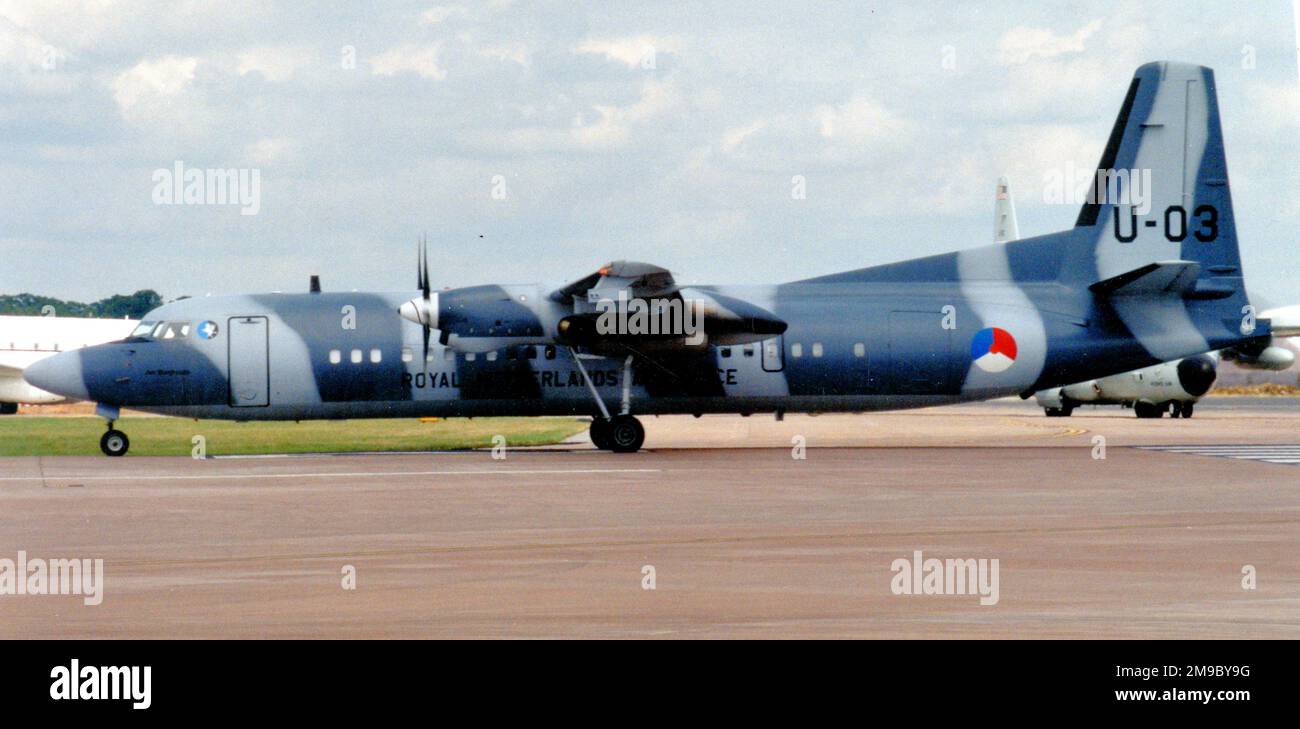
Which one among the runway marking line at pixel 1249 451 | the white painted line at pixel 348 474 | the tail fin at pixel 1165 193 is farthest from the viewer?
the tail fin at pixel 1165 193

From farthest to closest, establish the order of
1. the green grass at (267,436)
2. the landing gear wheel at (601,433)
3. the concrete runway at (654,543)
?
the green grass at (267,436)
the landing gear wheel at (601,433)
the concrete runway at (654,543)

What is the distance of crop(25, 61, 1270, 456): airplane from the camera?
96.9 feet

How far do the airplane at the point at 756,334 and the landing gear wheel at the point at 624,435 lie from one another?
0.05 m

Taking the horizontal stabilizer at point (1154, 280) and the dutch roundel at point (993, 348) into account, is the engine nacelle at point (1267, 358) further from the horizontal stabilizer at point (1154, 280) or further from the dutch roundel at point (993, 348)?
the dutch roundel at point (993, 348)

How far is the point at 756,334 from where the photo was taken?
29.5m

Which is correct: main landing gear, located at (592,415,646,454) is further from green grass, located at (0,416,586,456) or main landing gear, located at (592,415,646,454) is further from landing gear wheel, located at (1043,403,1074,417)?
landing gear wheel, located at (1043,403,1074,417)

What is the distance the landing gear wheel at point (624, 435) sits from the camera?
30156 millimetres

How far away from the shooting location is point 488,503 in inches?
762

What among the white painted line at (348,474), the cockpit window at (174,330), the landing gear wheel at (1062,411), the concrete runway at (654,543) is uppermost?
the cockpit window at (174,330)

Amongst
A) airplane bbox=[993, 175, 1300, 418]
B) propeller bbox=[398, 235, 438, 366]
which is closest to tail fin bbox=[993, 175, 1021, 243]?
airplane bbox=[993, 175, 1300, 418]

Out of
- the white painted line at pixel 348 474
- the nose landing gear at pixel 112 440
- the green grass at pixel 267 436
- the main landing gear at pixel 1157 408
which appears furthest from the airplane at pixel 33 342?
the main landing gear at pixel 1157 408

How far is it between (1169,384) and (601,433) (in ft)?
82.5
